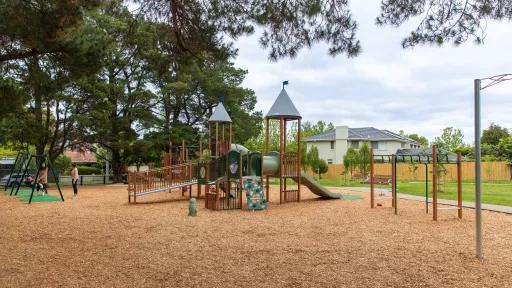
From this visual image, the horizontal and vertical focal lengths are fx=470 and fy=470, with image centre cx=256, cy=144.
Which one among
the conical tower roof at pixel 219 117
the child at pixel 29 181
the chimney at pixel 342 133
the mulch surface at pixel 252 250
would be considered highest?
the chimney at pixel 342 133

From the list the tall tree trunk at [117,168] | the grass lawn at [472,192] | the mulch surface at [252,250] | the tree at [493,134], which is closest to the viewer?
the mulch surface at [252,250]

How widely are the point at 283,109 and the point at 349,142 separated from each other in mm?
42571

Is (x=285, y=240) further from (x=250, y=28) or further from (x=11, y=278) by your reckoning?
(x=11, y=278)

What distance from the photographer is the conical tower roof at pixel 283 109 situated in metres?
17.8

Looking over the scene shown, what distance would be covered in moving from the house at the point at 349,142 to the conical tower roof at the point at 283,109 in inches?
1567

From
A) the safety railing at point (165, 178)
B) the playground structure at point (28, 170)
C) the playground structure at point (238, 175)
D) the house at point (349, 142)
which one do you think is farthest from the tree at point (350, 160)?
the house at point (349, 142)

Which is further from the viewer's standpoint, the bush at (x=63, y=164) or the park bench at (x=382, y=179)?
the bush at (x=63, y=164)

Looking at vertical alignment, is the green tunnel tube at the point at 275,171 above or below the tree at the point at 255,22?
below

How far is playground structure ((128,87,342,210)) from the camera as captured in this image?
15.4 m

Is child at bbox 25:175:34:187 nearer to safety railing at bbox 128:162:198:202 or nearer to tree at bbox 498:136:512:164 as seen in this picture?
safety railing at bbox 128:162:198:202

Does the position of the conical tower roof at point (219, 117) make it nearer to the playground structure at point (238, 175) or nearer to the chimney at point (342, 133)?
the playground structure at point (238, 175)

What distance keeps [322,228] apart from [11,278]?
21.7 feet

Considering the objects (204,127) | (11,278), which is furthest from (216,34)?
(204,127)

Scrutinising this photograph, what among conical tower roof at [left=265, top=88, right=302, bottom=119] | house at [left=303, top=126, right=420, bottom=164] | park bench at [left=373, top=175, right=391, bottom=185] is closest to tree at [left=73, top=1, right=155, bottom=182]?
conical tower roof at [left=265, top=88, right=302, bottom=119]
